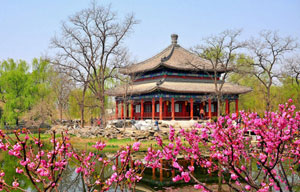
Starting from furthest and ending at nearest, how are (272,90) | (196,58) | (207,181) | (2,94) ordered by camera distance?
(272,90) → (2,94) → (196,58) → (207,181)

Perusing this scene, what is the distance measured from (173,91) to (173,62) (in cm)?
477

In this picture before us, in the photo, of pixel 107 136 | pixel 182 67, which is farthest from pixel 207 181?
pixel 182 67

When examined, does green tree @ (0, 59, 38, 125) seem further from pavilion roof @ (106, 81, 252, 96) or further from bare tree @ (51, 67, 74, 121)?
pavilion roof @ (106, 81, 252, 96)

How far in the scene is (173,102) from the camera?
3175 centimetres

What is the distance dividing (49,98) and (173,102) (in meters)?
18.5

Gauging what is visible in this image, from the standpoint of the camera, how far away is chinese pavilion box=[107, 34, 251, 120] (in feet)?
105

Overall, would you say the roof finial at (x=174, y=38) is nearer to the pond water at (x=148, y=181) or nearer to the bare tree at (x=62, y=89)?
the bare tree at (x=62, y=89)

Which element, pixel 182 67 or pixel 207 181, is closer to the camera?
pixel 207 181

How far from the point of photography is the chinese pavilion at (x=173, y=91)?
31969mm

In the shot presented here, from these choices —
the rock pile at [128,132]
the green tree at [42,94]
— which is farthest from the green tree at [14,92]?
the rock pile at [128,132]

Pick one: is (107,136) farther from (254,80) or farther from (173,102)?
(254,80)

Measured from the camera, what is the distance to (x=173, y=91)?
31.1m

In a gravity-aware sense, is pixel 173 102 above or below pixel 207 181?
above

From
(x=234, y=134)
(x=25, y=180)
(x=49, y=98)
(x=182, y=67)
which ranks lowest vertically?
(x=25, y=180)
